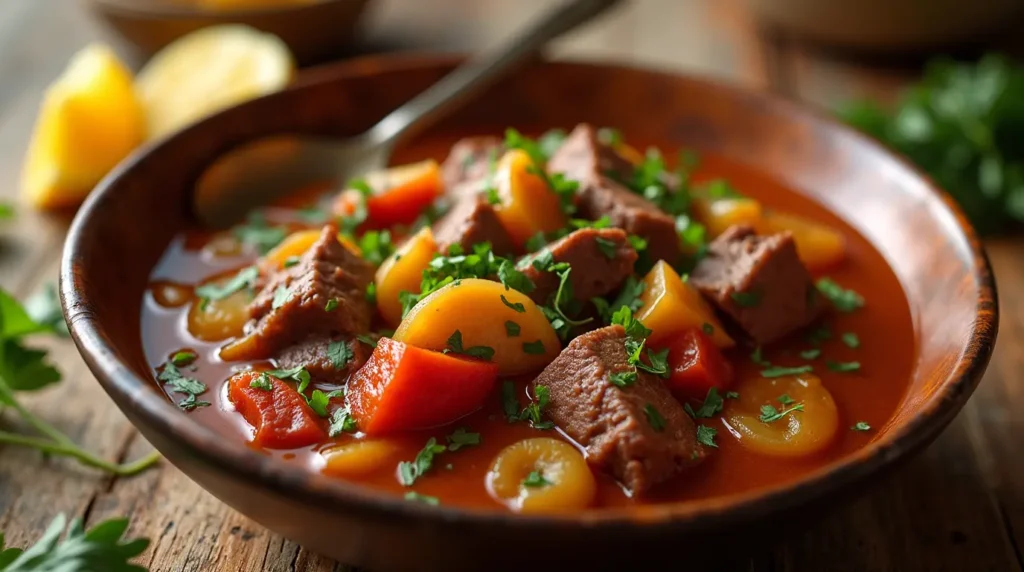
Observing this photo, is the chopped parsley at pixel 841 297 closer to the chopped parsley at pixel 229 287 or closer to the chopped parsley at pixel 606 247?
the chopped parsley at pixel 606 247

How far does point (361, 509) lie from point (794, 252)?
1818 mm

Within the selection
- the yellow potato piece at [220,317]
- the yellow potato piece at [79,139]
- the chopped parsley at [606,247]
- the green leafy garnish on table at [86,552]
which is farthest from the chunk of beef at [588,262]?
the yellow potato piece at [79,139]

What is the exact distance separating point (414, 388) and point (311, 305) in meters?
0.48

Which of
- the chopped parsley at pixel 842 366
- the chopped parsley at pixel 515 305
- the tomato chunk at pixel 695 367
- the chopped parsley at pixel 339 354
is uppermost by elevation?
the chopped parsley at pixel 515 305

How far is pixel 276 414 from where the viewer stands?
267 cm

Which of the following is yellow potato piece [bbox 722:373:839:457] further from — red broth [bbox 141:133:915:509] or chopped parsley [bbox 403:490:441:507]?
chopped parsley [bbox 403:490:441:507]

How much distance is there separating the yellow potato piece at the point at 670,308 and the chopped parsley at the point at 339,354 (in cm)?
88

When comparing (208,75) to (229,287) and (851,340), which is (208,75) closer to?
(229,287)

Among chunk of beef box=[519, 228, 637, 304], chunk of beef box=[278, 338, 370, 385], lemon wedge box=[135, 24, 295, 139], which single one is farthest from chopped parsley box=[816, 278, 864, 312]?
lemon wedge box=[135, 24, 295, 139]

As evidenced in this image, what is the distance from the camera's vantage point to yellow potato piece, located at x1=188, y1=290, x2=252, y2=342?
3.10 m

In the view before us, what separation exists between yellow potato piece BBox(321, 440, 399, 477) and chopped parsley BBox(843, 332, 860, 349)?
5.11ft

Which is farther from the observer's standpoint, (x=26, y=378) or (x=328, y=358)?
(x=26, y=378)

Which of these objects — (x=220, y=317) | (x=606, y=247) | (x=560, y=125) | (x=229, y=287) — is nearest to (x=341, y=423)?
(x=220, y=317)

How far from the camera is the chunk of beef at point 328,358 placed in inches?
113
